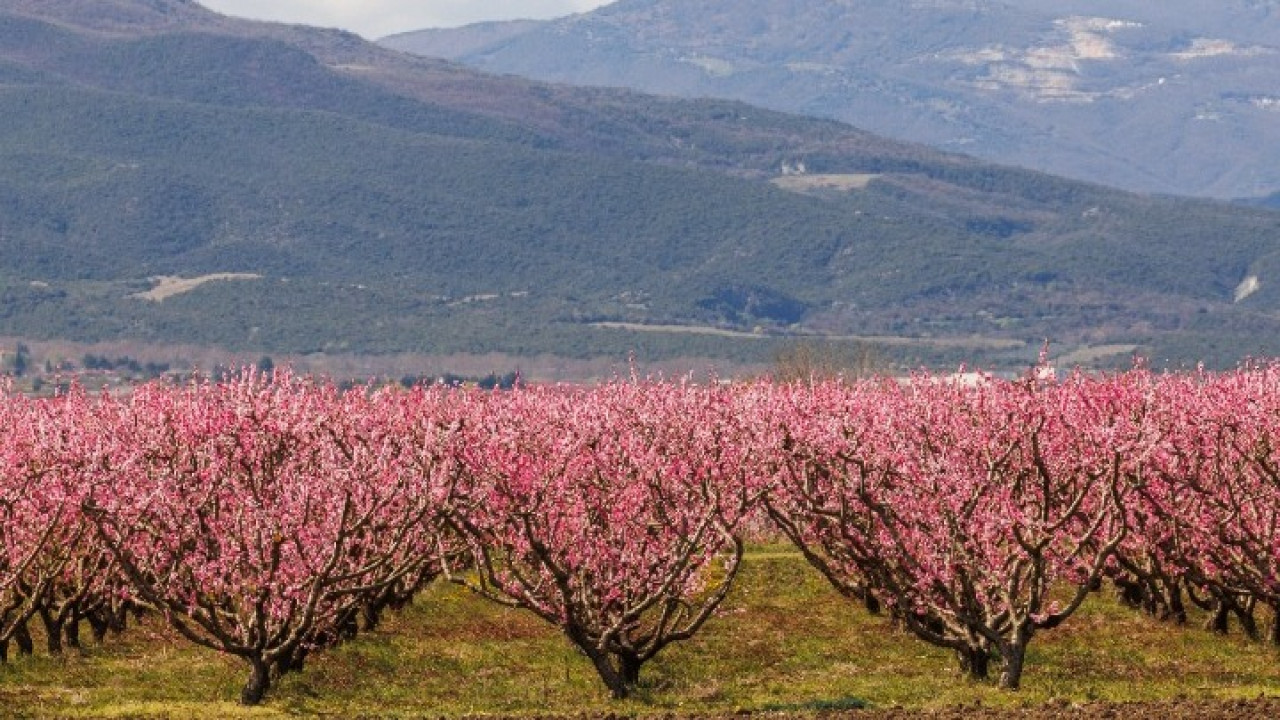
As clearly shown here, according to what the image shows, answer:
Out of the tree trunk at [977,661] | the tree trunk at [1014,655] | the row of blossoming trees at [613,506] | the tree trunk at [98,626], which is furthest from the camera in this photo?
the tree trunk at [98,626]

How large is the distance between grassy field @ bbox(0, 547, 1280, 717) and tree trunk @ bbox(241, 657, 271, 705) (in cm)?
33

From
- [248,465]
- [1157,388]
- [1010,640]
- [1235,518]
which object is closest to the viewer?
[1010,640]

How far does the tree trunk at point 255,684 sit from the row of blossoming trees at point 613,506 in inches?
1.7

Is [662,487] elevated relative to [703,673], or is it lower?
elevated

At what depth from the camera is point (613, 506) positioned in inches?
1604

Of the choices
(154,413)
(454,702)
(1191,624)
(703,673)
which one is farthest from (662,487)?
(1191,624)

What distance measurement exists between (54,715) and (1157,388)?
21.1m

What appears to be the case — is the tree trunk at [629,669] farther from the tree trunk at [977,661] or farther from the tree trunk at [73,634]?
the tree trunk at [73,634]

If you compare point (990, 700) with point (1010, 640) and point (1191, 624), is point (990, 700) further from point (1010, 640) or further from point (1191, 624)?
point (1191, 624)

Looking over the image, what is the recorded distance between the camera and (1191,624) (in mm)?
47438

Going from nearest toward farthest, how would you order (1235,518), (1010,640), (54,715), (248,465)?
(54,715) < (1010,640) < (248,465) < (1235,518)

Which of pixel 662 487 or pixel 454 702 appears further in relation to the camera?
pixel 662 487

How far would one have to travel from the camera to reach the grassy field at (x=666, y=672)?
35969 millimetres

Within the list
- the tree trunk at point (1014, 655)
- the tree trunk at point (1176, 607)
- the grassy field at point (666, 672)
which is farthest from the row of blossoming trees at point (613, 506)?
the grassy field at point (666, 672)
